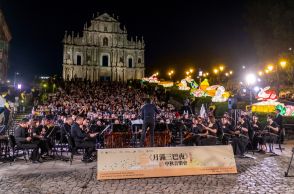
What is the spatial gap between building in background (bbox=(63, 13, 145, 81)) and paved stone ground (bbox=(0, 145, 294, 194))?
217ft

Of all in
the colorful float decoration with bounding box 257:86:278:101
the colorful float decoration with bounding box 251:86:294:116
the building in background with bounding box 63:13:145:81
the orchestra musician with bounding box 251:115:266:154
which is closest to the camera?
the orchestra musician with bounding box 251:115:266:154

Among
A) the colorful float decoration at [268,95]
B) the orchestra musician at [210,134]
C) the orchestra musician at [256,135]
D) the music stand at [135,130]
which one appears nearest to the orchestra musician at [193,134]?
the orchestra musician at [210,134]

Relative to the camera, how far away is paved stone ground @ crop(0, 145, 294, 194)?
21.5 ft

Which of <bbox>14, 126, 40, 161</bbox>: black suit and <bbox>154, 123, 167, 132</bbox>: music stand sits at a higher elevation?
<bbox>154, 123, 167, 132</bbox>: music stand

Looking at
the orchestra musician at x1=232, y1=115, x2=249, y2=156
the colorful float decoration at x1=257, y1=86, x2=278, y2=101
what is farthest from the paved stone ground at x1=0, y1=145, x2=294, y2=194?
the colorful float decoration at x1=257, y1=86, x2=278, y2=101

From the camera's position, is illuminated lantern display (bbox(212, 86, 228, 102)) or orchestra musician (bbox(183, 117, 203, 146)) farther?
illuminated lantern display (bbox(212, 86, 228, 102))

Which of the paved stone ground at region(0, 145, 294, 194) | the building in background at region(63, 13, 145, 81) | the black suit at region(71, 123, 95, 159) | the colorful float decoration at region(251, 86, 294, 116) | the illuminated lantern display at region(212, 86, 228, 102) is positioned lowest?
the paved stone ground at region(0, 145, 294, 194)

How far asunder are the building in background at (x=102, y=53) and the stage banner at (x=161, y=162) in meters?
67.4

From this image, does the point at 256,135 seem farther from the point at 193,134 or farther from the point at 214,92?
the point at 214,92

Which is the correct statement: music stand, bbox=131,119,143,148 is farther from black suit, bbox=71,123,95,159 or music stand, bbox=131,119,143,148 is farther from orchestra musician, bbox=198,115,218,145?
black suit, bbox=71,123,95,159

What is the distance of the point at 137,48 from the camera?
7912 cm

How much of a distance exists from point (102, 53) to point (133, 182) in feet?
236

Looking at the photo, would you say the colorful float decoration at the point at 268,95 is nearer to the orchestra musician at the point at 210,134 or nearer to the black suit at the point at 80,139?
the orchestra musician at the point at 210,134

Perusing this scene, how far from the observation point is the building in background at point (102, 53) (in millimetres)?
74062
